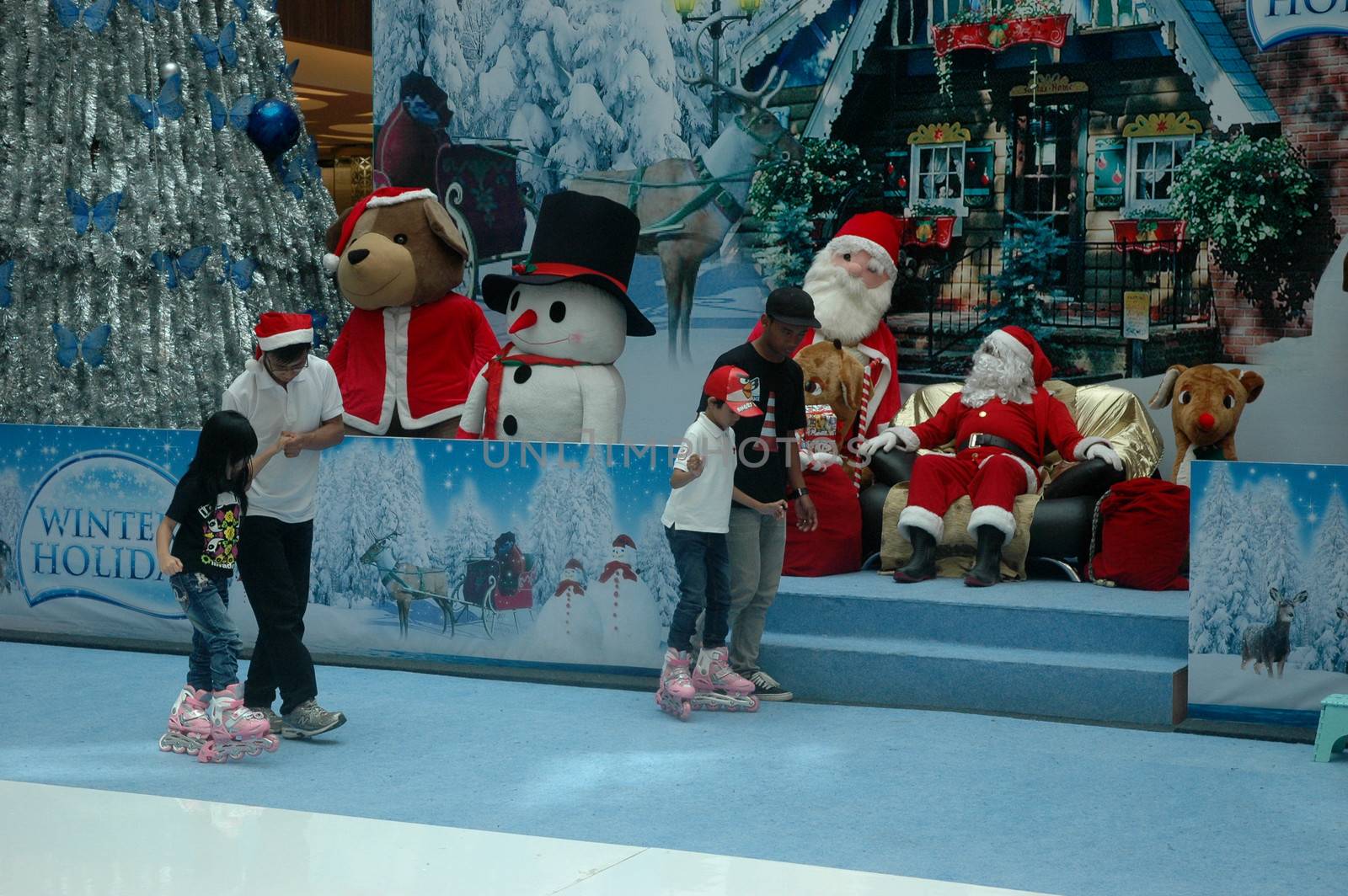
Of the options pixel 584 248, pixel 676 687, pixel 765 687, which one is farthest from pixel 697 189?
pixel 676 687

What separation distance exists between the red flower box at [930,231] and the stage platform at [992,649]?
2157 mm

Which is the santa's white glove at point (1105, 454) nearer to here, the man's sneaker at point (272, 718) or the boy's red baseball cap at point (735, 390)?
the boy's red baseball cap at point (735, 390)

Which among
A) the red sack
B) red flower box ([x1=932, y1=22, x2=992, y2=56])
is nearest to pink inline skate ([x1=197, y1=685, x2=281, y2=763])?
the red sack

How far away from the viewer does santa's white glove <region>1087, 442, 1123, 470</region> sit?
607 centimetres

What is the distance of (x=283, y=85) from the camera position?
7625 mm

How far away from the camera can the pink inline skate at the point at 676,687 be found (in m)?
5.02

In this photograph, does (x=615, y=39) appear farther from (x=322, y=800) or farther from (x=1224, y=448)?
(x=322, y=800)

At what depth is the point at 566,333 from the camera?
19.9 feet

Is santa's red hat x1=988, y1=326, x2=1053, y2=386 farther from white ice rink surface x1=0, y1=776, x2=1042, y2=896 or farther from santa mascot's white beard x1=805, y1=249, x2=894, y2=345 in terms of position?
white ice rink surface x1=0, y1=776, x2=1042, y2=896

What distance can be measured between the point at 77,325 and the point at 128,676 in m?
1.95

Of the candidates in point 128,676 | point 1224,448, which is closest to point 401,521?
point 128,676

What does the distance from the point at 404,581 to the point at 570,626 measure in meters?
0.72

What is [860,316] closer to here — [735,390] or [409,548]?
[735,390]

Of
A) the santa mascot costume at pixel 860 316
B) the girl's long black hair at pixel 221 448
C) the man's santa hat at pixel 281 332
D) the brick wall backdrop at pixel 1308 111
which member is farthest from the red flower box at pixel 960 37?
the girl's long black hair at pixel 221 448
